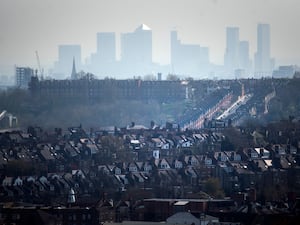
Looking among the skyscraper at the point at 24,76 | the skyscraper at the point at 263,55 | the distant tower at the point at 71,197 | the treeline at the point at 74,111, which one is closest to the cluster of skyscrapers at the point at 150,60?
the skyscraper at the point at 263,55

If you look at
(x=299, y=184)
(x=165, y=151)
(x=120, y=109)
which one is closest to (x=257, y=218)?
(x=299, y=184)

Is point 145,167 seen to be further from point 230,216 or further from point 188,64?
point 188,64

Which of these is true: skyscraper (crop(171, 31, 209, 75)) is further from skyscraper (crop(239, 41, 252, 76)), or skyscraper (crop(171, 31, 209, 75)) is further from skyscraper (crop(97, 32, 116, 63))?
skyscraper (crop(97, 32, 116, 63))

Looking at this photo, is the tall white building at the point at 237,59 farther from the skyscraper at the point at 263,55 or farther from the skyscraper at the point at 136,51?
the skyscraper at the point at 136,51

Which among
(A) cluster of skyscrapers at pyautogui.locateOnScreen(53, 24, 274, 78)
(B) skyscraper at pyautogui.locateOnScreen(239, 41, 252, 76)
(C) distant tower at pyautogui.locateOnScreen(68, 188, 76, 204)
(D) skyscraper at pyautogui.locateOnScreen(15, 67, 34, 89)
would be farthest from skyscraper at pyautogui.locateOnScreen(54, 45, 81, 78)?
(C) distant tower at pyautogui.locateOnScreen(68, 188, 76, 204)

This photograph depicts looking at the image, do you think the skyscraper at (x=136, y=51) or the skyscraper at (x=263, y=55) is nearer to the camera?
the skyscraper at (x=263, y=55)

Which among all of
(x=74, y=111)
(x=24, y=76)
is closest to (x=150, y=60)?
(x=24, y=76)

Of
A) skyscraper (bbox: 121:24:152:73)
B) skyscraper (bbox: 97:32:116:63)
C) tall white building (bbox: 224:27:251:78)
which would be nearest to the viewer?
tall white building (bbox: 224:27:251:78)

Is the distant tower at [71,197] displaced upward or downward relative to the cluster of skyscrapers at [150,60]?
A: downward
